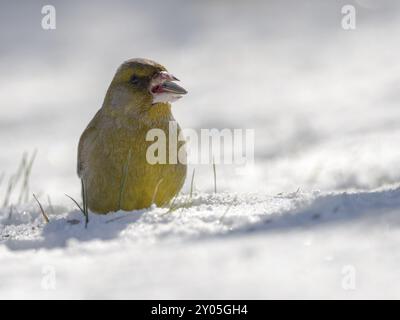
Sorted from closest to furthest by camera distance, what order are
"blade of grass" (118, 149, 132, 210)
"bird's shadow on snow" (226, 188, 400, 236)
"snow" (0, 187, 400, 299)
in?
1. "snow" (0, 187, 400, 299)
2. "bird's shadow on snow" (226, 188, 400, 236)
3. "blade of grass" (118, 149, 132, 210)

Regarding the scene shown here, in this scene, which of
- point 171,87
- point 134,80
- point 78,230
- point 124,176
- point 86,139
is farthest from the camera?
point 86,139

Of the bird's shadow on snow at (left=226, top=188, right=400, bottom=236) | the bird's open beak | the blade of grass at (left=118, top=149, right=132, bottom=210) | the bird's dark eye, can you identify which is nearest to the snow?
the bird's shadow on snow at (left=226, top=188, right=400, bottom=236)

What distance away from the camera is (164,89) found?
4.70m

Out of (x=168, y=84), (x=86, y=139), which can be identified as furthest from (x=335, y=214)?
(x=86, y=139)

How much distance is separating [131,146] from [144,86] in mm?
379

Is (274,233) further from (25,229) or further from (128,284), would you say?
(25,229)

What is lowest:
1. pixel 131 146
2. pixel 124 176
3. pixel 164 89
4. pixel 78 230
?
pixel 78 230

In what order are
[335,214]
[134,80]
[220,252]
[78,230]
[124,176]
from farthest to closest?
[134,80], [124,176], [78,230], [335,214], [220,252]

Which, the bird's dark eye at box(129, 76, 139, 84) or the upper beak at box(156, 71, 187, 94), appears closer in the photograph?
the upper beak at box(156, 71, 187, 94)

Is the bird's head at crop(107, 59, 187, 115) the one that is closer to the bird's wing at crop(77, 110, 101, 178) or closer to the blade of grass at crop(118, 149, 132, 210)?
the bird's wing at crop(77, 110, 101, 178)

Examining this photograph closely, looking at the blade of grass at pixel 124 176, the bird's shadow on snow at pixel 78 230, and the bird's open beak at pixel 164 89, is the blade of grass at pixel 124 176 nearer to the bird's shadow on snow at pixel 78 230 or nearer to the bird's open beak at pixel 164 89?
the bird's shadow on snow at pixel 78 230

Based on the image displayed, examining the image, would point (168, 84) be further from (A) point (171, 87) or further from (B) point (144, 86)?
(B) point (144, 86)

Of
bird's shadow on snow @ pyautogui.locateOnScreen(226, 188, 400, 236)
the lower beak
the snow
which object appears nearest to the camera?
the snow

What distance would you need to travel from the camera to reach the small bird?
458 cm
